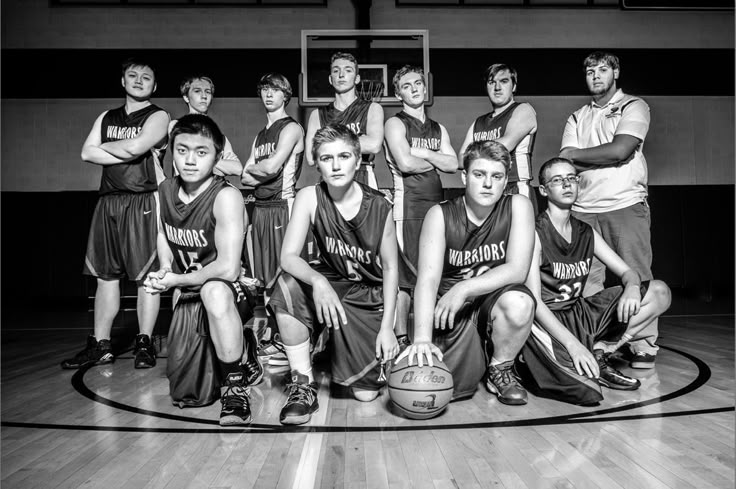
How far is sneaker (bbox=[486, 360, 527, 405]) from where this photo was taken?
257 cm

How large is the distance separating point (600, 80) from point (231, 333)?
2.69 metres

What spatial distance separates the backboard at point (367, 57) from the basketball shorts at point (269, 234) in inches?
106

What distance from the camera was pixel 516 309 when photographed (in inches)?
98.7

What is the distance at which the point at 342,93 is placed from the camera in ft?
12.1

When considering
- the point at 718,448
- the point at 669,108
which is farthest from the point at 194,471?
the point at 669,108

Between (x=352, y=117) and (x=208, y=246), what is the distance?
140 centimetres

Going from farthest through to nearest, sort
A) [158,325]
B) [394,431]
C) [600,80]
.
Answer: [158,325] < [600,80] < [394,431]

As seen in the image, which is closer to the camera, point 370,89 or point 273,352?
point 273,352

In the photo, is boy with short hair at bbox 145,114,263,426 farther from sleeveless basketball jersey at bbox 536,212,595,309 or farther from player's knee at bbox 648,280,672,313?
player's knee at bbox 648,280,672,313

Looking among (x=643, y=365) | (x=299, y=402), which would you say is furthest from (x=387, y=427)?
(x=643, y=365)

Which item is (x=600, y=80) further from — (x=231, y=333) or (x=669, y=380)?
(x=231, y=333)

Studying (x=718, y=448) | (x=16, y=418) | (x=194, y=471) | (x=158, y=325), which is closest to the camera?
(x=194, y=471)

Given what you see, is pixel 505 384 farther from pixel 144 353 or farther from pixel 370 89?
pixel 370 89

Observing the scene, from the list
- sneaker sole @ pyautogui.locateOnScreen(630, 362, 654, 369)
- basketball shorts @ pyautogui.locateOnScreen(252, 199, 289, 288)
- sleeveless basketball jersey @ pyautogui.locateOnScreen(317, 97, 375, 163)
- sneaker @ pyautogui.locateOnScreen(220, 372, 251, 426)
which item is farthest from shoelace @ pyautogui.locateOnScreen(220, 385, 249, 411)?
sneaker sole @ pyautogui.locateOnScreen(630, 362, 654, 369)
